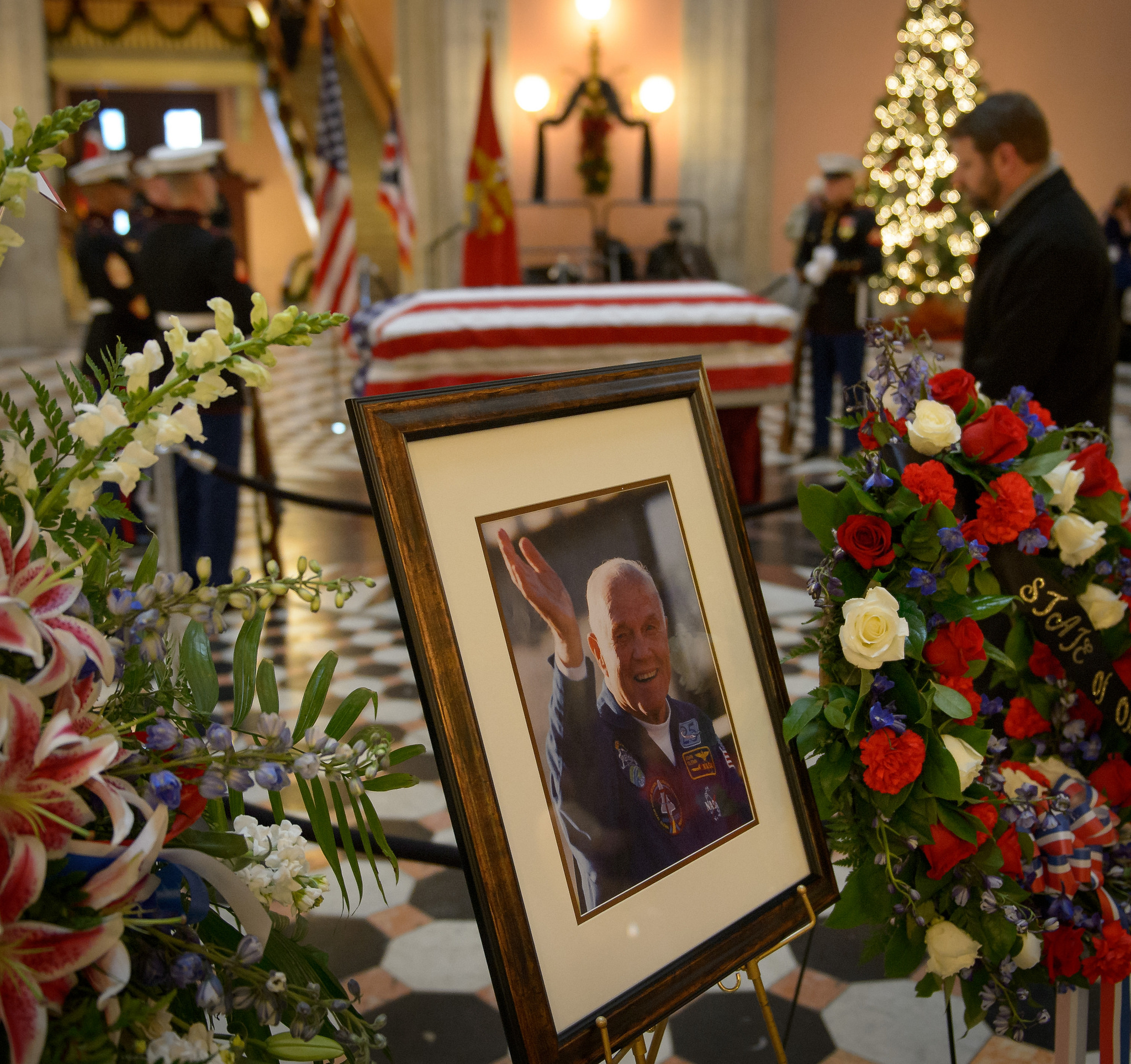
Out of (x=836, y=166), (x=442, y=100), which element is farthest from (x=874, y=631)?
(x=442, y=100)

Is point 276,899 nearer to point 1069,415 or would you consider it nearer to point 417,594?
point 417,594

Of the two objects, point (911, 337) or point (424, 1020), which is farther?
point (424, 1020)

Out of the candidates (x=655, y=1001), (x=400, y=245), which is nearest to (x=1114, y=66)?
(x=400, y=245)

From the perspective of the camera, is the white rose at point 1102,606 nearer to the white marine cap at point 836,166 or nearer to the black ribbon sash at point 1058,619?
the black ribbon sash at point 1058,619

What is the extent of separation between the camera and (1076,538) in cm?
152

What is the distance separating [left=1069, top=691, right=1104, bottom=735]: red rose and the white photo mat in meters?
0.67

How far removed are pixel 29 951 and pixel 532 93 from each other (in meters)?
12.7

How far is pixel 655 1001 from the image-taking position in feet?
3.07

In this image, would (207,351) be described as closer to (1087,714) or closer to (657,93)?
(1087,714)

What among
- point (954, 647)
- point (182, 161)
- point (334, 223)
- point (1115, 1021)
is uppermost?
point (182, 161)

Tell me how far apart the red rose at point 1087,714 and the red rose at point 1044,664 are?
4cm

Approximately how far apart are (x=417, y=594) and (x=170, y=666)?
0.62ft

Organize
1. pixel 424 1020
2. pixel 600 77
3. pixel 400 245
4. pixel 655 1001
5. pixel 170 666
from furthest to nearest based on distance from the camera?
pixel 600 77 < pixel 400 245 < pixel 424 1020 < pixel 655 1001 < pixel 170 666

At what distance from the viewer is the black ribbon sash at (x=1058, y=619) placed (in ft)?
4.80
